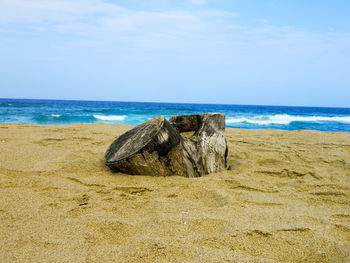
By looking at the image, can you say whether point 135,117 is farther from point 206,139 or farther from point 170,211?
point 170,211

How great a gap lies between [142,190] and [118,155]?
1.95 ft

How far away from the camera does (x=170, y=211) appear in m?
2.12

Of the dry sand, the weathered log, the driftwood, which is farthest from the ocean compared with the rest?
the dry sand

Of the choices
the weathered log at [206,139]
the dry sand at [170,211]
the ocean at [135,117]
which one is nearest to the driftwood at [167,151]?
the weathered log at [206,139]

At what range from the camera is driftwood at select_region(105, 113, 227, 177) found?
9.32 feet

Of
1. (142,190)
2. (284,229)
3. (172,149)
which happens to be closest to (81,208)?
(142,190)

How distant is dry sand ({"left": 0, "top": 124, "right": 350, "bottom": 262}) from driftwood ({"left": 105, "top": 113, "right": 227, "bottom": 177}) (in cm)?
14

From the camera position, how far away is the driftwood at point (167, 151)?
9.32 feet

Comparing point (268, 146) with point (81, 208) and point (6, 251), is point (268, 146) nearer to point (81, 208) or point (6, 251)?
point (81, 208)

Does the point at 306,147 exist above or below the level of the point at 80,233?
above

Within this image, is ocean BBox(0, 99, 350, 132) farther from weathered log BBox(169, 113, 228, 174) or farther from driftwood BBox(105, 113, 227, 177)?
driftwood BBox(105, 113, 227, 177)

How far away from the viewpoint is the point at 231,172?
337 cm

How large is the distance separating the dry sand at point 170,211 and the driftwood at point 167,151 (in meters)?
0.14

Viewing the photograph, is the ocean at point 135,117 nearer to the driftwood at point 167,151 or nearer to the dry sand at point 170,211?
the driftwood at point 167,151
